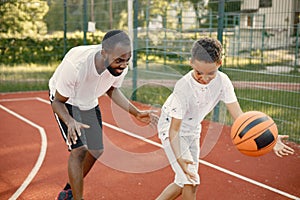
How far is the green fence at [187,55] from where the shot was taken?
704cm

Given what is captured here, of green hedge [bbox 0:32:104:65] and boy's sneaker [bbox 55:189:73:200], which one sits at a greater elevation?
green hedge [bbox 0:32:104:65]

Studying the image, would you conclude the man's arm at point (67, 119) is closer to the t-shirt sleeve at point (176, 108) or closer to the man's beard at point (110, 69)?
the man's beard at point (110, 69)

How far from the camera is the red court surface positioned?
419cm

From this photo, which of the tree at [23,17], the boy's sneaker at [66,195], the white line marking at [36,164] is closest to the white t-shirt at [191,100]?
the boy's sneaker at [66,195]

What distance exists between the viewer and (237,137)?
2.96 meters

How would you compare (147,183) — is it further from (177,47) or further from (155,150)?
(177,47)

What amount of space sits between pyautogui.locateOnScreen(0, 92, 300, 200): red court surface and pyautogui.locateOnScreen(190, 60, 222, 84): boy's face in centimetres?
159

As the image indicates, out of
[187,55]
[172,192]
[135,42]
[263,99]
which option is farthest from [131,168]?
[135,42]

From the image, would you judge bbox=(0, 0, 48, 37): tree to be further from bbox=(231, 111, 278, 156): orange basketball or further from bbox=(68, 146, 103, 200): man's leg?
bbox=(231, 111, 278, 156): orange basketball

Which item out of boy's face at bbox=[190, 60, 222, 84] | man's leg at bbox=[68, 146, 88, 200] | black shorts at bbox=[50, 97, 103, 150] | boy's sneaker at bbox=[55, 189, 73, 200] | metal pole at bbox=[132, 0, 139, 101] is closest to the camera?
boy's face at bbox=[190, 60, 222, 84]

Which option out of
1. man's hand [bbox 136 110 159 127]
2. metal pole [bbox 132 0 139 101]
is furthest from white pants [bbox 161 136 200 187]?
metal pole [bbox 132 0 139 101]

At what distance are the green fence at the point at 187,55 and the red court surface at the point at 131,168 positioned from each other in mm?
1099

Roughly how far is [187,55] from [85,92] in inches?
202

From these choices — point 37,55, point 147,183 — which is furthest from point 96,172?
point 37,55
